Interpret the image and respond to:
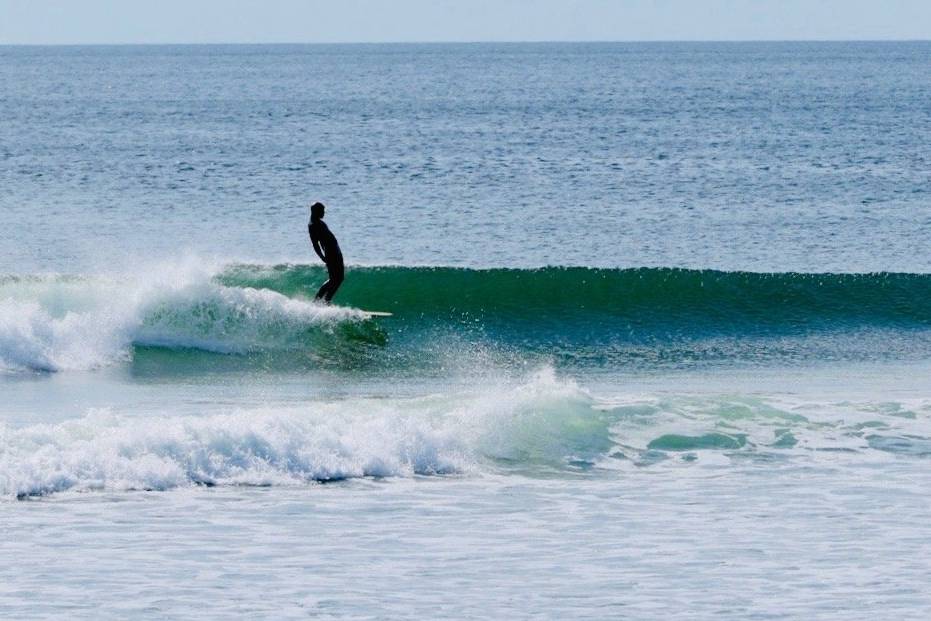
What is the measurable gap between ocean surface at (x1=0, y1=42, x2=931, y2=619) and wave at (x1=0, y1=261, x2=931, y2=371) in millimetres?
61

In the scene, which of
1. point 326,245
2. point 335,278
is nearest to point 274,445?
point 326,245

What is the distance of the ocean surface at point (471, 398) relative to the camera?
399 inches

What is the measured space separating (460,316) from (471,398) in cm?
704

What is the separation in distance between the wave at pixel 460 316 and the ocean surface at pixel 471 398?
61 mm

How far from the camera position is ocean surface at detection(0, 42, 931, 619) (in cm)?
1012

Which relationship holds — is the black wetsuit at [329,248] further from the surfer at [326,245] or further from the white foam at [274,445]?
the white foam at [274,445]

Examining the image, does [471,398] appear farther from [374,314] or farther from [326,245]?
[374,314]

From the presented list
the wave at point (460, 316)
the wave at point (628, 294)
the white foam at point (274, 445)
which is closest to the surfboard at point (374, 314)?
the wave at point (460, 316)

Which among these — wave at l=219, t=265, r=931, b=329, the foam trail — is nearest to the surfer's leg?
the foam trail

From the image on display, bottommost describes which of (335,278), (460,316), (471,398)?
(460,316)

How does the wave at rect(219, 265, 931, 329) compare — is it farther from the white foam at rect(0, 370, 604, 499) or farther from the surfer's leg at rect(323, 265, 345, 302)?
the white foam at rect(0, 370, 604, 499)

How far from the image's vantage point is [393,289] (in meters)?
23.5

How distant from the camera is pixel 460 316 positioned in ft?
73.4

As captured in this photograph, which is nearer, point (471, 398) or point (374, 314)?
point (471, 398)
